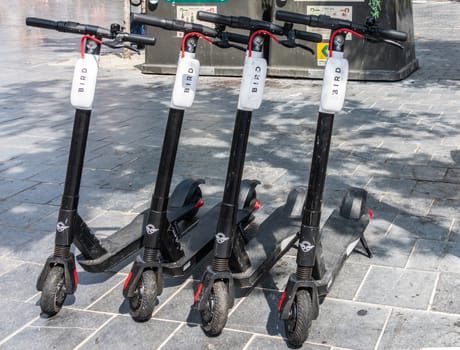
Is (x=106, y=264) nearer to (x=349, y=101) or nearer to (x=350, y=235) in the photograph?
(x=350, y=235)

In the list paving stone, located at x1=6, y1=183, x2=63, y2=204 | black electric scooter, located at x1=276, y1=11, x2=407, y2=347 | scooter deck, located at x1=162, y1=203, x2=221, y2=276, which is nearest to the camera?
black electric scooter, located at x1=276, y1=11, x2=407, y2=347

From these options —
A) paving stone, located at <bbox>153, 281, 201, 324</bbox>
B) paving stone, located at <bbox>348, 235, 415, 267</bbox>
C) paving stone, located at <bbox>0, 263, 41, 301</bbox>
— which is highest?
paving stone, located at <bbox>348, 235, 415, 267</bbox>

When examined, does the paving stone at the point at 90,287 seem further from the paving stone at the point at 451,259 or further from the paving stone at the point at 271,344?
the paving stone at the point at 451,259

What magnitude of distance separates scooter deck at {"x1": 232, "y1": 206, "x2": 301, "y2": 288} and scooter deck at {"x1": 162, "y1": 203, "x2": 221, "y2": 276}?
287 mm

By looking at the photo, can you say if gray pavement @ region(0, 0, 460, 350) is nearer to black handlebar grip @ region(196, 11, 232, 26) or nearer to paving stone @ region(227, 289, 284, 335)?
paving stone @ region(227, 289, 284, 335)

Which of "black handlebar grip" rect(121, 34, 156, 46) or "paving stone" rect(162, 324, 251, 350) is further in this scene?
"black handlebar grip" rect(121, 34, 156, 46)

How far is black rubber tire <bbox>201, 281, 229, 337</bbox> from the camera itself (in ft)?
12.7

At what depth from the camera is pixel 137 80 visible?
12523 millimetres

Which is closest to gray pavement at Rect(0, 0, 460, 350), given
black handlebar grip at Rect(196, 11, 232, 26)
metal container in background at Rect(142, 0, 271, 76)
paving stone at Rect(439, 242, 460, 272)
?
paving stone at Rect(439, 242, 460, 272)

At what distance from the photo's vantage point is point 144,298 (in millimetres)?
4043

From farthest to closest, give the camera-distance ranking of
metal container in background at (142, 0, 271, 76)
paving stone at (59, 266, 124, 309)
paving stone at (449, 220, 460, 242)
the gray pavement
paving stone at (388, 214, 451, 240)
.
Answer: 1. metal container in background at (142, 0, 271, 76)
2. paving stone at (388, 214, 451, 240)
3. paving stone at (449, 220, 460, 242)
4. paving stone at (59, 266, 124, 309)
5. the gray pavement

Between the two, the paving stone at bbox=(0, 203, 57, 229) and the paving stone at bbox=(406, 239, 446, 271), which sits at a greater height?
the paving stone at bbox=(406, 239, 446, 271)

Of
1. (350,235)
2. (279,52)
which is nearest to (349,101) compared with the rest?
(279,52)

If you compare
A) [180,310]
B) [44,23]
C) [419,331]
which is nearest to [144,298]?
[180,310]
